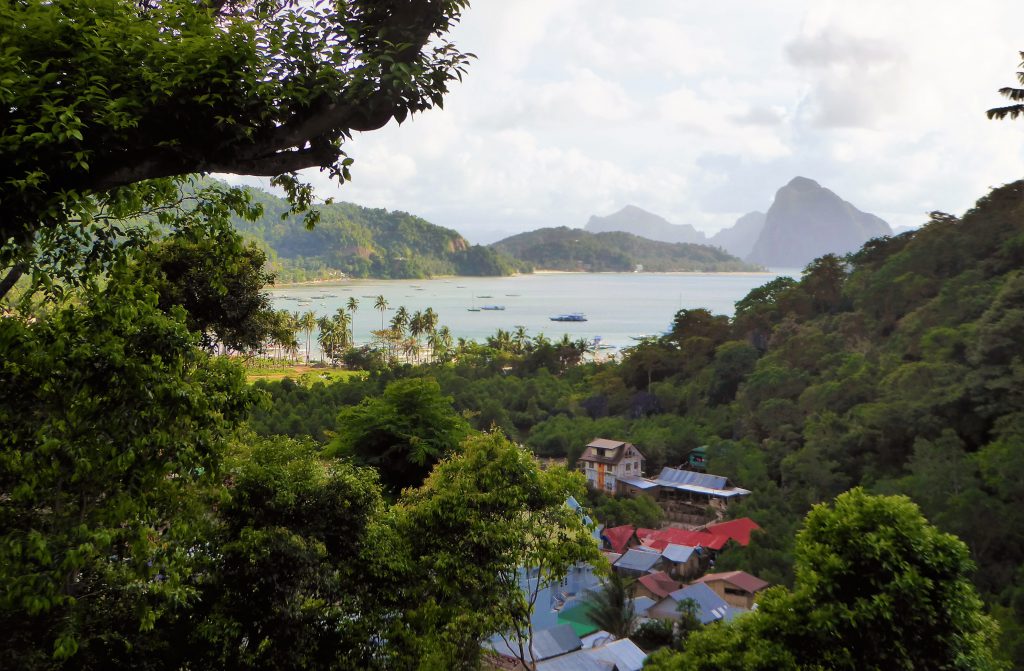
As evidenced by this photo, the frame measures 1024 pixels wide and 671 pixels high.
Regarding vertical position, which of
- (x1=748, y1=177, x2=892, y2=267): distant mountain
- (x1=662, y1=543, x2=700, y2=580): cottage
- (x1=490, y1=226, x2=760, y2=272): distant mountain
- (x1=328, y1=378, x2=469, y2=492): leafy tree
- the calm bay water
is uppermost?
(x1=748, y1=177, x2=892, y2=267): distant mountain

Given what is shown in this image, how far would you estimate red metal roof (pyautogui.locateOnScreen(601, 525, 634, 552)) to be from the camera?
19234 mm

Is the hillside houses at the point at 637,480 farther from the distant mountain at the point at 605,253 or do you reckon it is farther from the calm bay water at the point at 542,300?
the distant mountain at the point at 605,253

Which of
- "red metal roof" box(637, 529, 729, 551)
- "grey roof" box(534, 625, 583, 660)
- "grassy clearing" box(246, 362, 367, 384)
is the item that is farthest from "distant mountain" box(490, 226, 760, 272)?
"grey roof" box(534, 625, 583, 660)

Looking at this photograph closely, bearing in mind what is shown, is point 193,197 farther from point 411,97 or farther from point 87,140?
point 411,97

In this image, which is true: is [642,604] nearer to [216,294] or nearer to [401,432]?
[401,432]

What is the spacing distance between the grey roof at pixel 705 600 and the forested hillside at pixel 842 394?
1.34 metres

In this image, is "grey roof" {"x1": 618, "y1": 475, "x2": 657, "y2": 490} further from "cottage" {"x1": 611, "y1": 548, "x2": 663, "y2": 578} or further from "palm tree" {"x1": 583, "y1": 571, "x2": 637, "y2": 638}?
"palm tree" {"x1": 583, "y1": 571, "x2": 637, "y2": 638}

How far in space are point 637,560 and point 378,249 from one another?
88.9m

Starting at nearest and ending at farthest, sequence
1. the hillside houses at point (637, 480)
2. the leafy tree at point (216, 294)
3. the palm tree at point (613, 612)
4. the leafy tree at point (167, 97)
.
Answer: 1. the leafy tree at point (167, 97)
2. the leafy tree at point (216, 294)
3. the palm tree at point (613, 612)
4. the hillside houses at point (637, 480)

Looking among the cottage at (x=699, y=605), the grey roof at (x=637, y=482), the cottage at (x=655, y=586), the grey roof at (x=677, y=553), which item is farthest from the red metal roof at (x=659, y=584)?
the grey roof at (x=637, y=482)

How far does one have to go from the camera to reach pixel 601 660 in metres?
12.1

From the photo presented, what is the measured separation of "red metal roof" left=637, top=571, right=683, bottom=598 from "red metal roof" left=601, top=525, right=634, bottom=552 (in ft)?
7.14

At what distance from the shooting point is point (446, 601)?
16.4 ft

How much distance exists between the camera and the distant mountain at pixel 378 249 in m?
95.9
